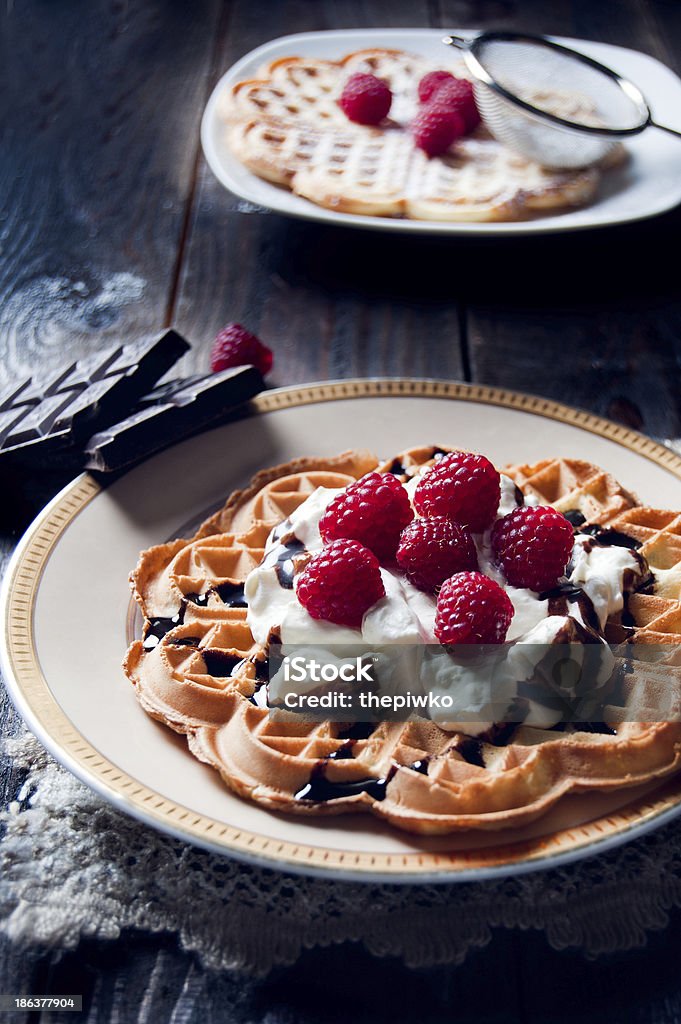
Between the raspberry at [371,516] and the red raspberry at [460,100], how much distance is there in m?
1.72

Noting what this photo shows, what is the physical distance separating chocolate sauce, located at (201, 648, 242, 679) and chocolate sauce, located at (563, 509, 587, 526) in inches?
24.6

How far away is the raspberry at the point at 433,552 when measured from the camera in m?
1.56

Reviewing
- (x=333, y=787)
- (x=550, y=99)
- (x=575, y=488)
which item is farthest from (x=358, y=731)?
(x=550, y=99)

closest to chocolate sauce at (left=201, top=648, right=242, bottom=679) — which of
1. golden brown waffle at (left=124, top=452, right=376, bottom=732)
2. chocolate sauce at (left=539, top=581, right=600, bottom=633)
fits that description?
golden brown waffle at (left=124, top=452, right=376, bottom=732)

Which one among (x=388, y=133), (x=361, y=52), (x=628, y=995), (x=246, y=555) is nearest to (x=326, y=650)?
(x=246, y=555)

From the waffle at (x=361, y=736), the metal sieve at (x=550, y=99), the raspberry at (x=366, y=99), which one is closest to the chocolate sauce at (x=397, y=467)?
the waffle at (x=361, y=736)

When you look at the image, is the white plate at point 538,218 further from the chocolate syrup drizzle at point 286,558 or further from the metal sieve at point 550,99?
the chocolate syrup drizzle at point 286,558

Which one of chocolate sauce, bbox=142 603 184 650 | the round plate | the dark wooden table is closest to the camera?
the round plate

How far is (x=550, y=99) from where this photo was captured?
3.15 metres

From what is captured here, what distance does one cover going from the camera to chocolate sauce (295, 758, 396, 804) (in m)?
1.39

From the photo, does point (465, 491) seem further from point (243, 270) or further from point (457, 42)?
point (457, 42)

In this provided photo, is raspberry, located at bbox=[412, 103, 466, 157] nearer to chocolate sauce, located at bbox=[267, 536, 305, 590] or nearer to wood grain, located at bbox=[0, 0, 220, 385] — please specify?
wood grain, located at bbox=[0, 0, 220, 385]

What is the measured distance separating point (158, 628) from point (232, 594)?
133mm

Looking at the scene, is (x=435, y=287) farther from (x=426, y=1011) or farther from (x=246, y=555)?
(x=426, y=1011)
